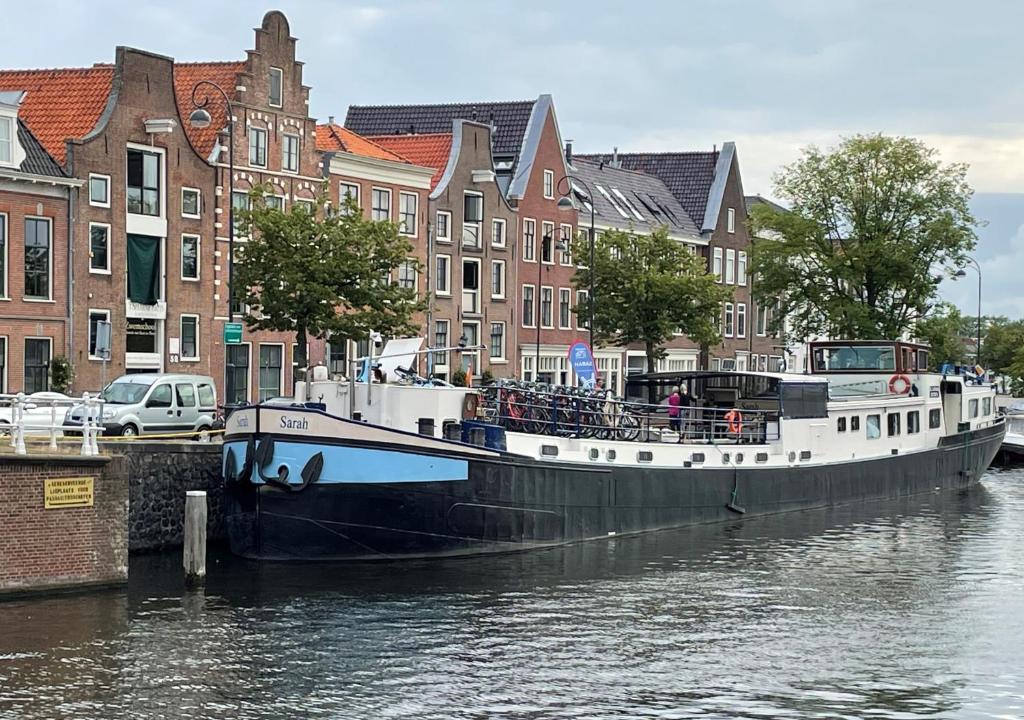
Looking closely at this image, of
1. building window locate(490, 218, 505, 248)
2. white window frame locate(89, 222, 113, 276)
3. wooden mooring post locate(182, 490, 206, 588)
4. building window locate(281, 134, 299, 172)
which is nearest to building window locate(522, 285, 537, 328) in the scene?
building window locate(490, 218, 505, 248)

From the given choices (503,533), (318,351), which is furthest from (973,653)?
(318,351)

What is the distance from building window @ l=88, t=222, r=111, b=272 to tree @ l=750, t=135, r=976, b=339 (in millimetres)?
34947

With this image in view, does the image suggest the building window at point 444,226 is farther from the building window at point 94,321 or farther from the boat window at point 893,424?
the boat window at point 893,424

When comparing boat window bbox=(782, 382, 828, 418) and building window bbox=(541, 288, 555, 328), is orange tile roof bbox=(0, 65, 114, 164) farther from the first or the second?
building window bbox=(541, 288, 555, 328)

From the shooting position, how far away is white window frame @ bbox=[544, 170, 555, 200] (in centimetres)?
7288

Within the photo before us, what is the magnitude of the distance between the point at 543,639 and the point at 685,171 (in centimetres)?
6874

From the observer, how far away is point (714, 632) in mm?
25875

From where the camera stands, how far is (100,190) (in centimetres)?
4856

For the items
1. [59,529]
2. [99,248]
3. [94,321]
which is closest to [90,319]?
[94,321]

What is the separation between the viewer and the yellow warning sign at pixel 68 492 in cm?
2673

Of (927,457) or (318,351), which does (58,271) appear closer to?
(318,351)

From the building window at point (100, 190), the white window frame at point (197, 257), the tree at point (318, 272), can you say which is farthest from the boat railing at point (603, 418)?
the building window at point (100, 190)

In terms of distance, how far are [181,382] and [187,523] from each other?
10368 millimetres

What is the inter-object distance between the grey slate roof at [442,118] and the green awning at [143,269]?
24.5 m
